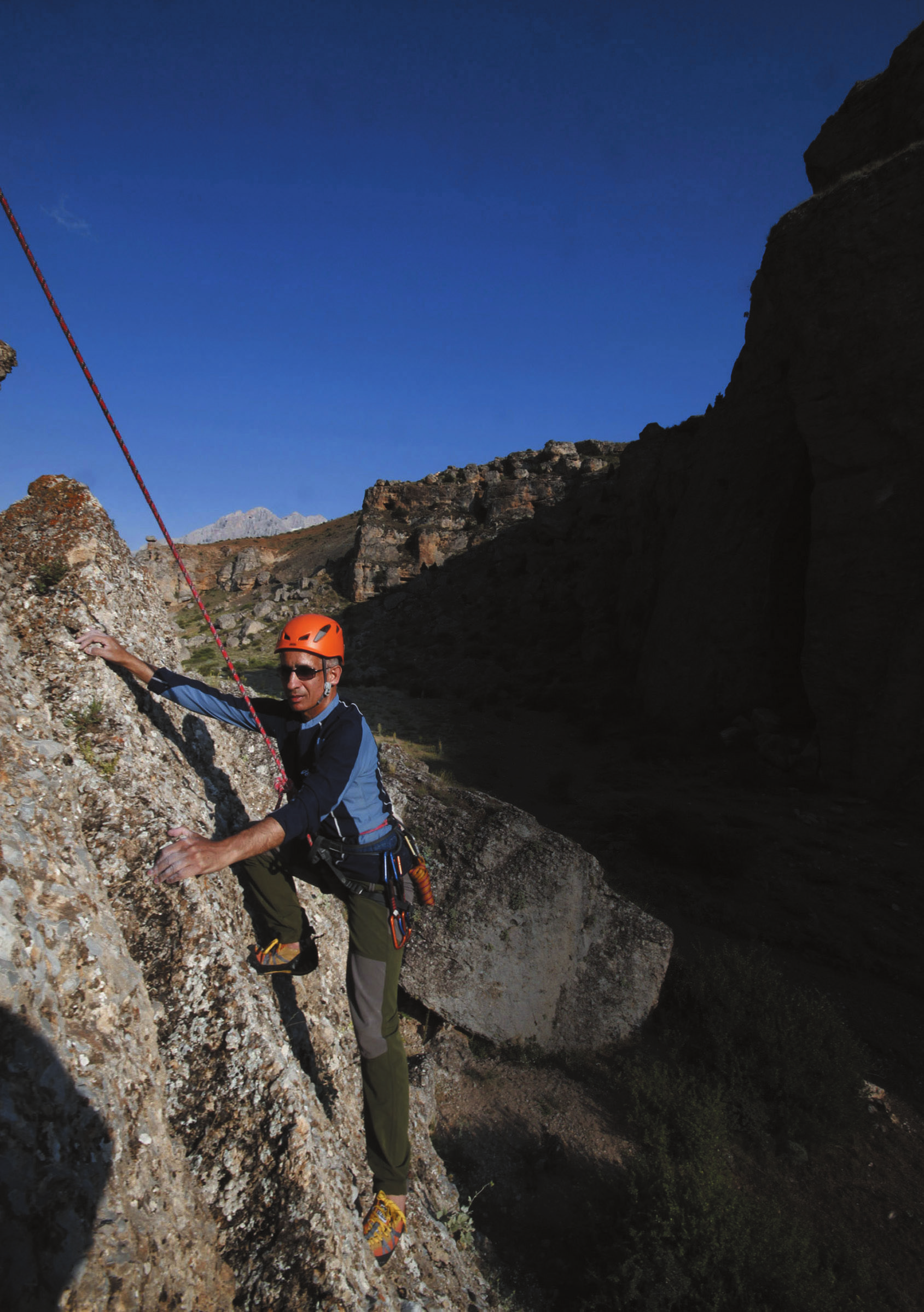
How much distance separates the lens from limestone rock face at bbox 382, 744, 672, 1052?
5.68 meters

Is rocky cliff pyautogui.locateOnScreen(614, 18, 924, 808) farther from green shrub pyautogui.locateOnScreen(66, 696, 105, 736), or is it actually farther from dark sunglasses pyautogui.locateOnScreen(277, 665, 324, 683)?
green shrub pyautogui.locateOnScreen(66, 696, 105, 736)

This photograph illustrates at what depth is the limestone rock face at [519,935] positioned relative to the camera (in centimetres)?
568

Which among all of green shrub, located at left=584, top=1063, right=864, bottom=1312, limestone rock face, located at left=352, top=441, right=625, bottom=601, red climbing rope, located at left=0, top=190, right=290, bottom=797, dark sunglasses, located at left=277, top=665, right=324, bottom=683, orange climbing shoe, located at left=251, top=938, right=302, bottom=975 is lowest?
green shrub, located at left=584, top=1063, right=864, bottom=1312

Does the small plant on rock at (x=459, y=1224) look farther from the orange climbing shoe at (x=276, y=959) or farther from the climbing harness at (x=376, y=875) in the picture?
the climbing harness at (x=376, y=875)

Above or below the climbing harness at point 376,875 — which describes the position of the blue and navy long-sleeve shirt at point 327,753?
above

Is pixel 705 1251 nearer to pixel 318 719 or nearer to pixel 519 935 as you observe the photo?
pixel 519 935

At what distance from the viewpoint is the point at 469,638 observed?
3291 centimetres

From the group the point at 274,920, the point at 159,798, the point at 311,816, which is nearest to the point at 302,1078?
the point at 274,920

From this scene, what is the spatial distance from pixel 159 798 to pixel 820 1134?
670 centimetres

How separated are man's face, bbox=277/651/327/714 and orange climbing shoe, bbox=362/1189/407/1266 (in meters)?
2.56

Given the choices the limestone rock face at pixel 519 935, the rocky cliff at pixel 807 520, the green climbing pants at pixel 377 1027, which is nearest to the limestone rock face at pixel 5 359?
the green climbing pants at pixel 377 1027

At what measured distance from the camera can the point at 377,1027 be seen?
3059 mm

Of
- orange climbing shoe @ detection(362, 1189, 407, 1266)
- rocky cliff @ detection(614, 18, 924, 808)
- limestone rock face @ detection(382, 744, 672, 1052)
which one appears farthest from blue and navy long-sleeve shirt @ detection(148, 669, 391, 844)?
rocky cliff @ detection(614, 18, 924, 808)

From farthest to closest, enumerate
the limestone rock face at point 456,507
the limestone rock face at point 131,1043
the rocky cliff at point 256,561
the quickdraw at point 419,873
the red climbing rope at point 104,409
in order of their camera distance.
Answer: the rocky cliff at point 256,561
the limestone rock face at point 456,507
the quickdraw at point 419,873
the red climbing rope at point 104,409
the limestone rock face at point 131,1043
